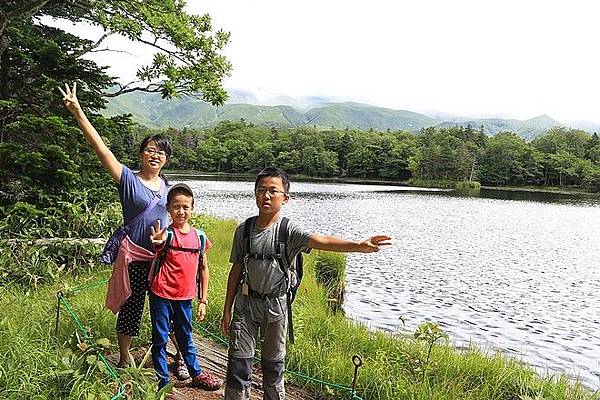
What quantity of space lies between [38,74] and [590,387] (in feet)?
31.3

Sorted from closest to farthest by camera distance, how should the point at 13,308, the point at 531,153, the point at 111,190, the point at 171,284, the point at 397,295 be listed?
the point at 171,284
the point at 13,308
the point at 111,190
the point at 397,295
the point at 531,153

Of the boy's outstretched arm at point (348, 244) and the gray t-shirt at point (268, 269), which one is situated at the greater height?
the boy's outstretched arm at point (348, 244)

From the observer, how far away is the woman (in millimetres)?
3395

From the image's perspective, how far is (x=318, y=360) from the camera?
178 inches

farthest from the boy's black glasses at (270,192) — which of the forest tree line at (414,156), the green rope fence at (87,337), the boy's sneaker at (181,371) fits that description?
the forest tree line at (414,156)

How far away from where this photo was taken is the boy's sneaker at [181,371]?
3.73 meters

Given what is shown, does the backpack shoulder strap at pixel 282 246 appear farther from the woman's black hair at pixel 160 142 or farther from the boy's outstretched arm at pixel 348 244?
the woman's black hair at pixel 160 142

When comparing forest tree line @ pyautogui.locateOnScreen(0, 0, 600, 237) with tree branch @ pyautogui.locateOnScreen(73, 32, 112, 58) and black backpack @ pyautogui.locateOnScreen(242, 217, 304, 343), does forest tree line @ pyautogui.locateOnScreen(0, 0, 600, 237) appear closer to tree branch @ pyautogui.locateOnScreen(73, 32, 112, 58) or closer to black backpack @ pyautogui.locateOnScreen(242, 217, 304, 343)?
tree branch @ pyautogui.locateOnScreen(73, 32, 112, 58)

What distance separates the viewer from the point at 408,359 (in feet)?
16.2

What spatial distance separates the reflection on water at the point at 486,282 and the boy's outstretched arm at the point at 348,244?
6.85m

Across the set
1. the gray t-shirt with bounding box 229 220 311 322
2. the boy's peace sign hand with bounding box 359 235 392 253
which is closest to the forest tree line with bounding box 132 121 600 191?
the gray t-shirt with bounding box 229 220 311 322

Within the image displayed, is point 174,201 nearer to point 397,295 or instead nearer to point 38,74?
point 38,74

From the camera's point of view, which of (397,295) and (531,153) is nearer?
(397,295)

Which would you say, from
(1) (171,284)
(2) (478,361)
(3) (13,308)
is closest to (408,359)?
(2) (478,361)
